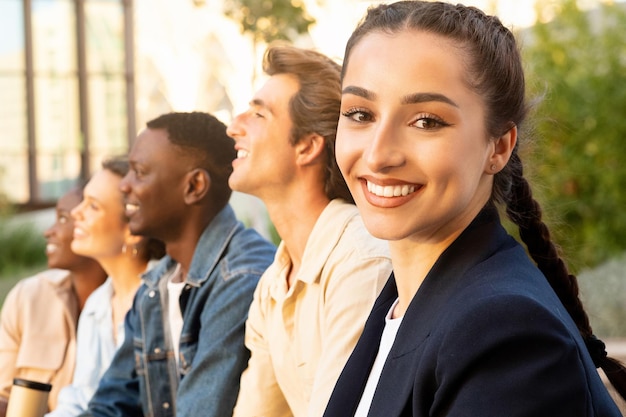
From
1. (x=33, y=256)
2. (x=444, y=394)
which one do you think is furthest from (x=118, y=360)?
(x=33, y=256)

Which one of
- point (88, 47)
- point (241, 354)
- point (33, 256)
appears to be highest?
point (88, 47)

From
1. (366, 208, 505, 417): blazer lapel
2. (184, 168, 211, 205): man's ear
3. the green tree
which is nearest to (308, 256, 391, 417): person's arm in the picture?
(366, 208, 505, 417): blazer lapel

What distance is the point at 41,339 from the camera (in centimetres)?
427

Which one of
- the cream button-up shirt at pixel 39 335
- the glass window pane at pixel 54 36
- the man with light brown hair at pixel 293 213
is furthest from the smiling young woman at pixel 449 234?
the glass window pane at pixel 54 36

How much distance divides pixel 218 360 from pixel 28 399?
82cm

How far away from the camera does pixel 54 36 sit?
20609 mm

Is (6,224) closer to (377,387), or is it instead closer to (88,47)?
(88,47)

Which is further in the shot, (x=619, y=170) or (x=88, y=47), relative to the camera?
(x=88, y=47)

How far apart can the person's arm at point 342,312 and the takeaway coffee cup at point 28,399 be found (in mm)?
1361

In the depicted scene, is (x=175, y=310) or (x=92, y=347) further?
(x=92, y=347)

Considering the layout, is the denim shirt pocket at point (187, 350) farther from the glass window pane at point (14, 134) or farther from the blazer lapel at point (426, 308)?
the glass window pane at point (14, 134)

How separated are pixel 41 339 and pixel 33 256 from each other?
31.4 ft

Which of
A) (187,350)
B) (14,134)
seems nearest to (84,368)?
(187,350)

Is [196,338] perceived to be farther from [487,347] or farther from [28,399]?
[487,347]
